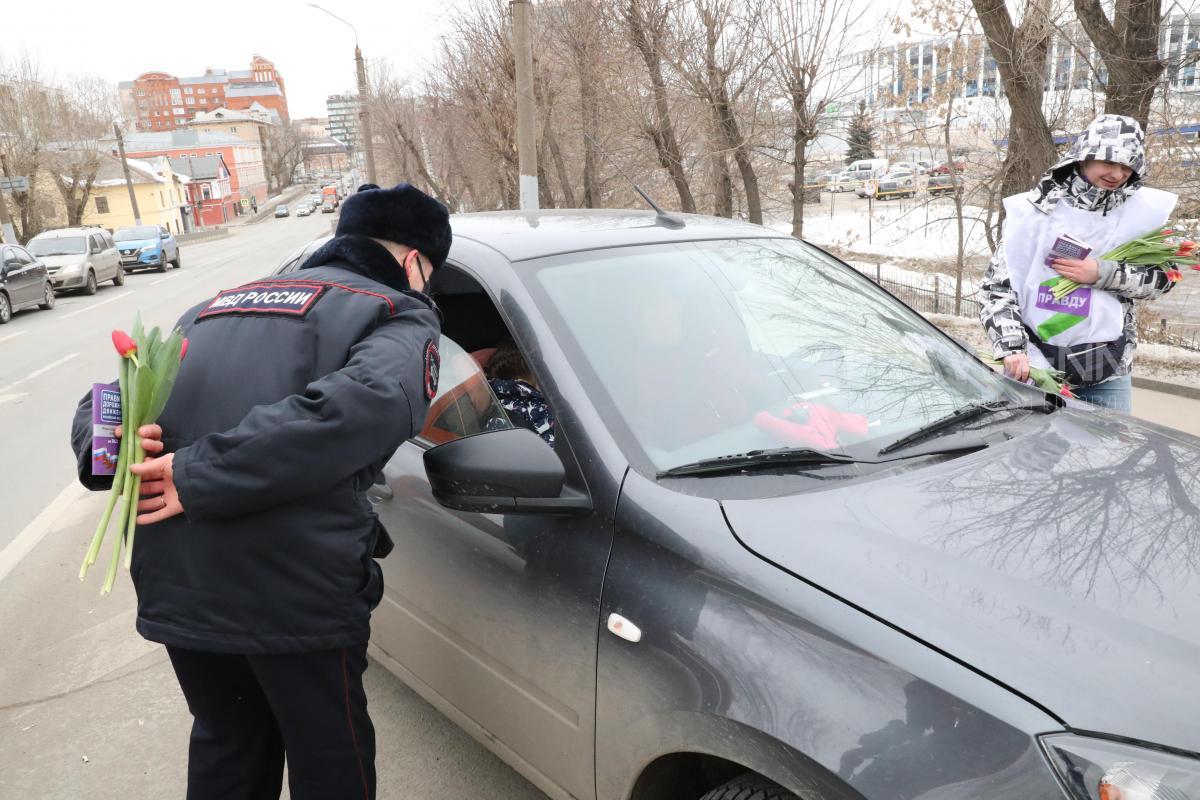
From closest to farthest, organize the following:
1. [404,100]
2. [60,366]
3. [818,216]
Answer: [60,366]
[404,100]
[818,216]

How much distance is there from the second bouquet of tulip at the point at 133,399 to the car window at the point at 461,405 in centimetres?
78

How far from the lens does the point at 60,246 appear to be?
22.0m

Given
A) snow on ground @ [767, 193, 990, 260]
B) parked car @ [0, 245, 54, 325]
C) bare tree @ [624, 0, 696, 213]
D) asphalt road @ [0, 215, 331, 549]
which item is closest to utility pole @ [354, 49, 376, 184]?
asphalt road @ [0, 215, 331, 549]

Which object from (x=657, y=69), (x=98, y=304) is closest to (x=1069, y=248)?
(x=657, y=69)

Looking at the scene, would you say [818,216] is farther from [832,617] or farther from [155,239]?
[832,617]

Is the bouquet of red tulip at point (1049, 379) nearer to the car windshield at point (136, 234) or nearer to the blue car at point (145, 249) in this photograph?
the blue car at point (145, 249)

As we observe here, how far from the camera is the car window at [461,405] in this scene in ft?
8.16

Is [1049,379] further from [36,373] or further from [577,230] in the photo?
[36,373]

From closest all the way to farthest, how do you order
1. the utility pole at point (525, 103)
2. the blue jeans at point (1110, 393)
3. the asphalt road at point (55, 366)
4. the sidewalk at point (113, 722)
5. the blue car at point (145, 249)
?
the sidewalk at point (113, 722)
the blue jeans at point (1110, 393)
the asphalt road at point (55, 366)
the utility pole at point (525, 103)
the blue car at point (145, 249)

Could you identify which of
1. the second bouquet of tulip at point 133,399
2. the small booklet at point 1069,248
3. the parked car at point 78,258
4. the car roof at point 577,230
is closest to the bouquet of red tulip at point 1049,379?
the small booklet at point 1069,248

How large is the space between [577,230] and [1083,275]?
1.89 metres

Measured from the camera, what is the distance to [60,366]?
11.3m

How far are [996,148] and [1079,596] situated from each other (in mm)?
15839

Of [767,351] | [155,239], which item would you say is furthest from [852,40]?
[155,239]
